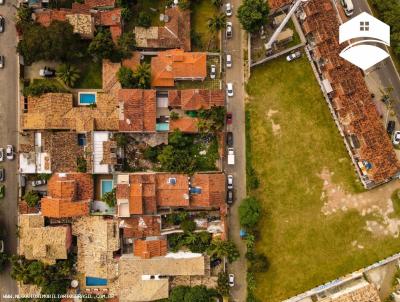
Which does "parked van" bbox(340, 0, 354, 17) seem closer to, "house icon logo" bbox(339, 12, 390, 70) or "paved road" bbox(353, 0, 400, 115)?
"paved road" bbox(353, 0, 400, 115)

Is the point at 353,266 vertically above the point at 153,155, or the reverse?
the point at 153,155

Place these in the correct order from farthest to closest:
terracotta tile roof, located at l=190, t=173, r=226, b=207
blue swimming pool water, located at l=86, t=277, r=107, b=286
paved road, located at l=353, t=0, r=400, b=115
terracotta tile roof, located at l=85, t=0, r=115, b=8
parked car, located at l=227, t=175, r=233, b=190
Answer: paved road, located at l=353, t=0, r=400, b=115 < parked car, located at l=227, t=175, r=233, b=190 < blue swimming pool water, located at l=86, t=277, r=107, b=286 < terracotta tile roof, located at l=85, t=0, r=115, b=8 < terracotta tile roof, located at l=190, t=173, r=226, b=207

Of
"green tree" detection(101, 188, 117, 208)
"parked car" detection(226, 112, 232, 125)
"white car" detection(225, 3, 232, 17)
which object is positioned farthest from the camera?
"white car" detection(225, 3, 232, 17)

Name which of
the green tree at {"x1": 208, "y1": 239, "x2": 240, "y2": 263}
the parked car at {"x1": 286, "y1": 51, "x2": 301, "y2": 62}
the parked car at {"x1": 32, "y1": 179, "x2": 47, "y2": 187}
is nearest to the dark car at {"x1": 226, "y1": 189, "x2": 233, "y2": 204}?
the green tree at {"x1": 208, "y1": 239, "x2": 240, "y2": 263}

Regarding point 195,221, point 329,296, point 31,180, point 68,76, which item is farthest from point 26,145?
point 329,296

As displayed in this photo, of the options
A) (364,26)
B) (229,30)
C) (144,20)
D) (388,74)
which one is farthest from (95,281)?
(388,74)

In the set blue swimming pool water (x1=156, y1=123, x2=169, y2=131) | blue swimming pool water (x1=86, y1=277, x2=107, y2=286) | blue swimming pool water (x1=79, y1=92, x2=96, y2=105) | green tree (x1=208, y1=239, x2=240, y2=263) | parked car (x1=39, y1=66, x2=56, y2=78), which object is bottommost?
blue swimming pool water (x1=86, y1=277, x2=107, y2=286)

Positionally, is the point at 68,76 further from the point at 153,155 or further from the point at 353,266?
the point at 353,266
